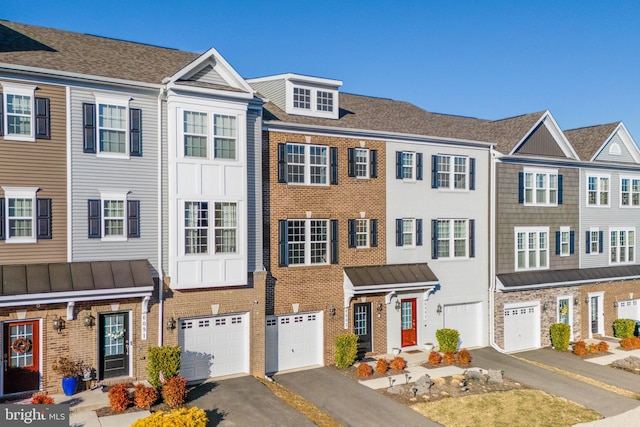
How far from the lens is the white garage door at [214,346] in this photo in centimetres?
1975

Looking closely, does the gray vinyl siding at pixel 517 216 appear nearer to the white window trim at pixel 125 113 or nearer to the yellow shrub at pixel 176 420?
the yellow shrub at pixel 176 420

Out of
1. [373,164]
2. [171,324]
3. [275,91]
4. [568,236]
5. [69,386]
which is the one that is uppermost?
[275,91]

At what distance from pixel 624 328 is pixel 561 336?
555 centimetres

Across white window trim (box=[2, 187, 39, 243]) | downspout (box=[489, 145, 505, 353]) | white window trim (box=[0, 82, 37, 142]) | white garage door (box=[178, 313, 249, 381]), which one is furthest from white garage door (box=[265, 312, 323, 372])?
white window trim (box=[0, 82, 37, 142])

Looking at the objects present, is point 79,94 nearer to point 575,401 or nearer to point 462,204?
point 462,204

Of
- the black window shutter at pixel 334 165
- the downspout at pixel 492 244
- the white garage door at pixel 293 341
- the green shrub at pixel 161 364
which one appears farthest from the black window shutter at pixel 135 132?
the downspout at pixel 492 244

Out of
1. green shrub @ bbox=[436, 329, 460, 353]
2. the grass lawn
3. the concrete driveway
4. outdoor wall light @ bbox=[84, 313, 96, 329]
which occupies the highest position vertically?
outdoor wall light @ bbox=[84, 313, 96, 329]

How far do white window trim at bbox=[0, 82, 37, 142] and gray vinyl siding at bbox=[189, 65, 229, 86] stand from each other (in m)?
5.23

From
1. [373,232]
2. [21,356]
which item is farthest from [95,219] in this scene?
[373,232]

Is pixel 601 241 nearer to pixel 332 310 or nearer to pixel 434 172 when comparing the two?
pixel 434 172

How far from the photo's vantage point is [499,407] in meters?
18.6

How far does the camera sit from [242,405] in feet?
57.7

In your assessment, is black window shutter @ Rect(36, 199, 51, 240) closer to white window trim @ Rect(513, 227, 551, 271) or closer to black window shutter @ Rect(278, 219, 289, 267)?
black window shutter @ Rect(278, 219, 289, 267)

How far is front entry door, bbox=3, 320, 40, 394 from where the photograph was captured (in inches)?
669
